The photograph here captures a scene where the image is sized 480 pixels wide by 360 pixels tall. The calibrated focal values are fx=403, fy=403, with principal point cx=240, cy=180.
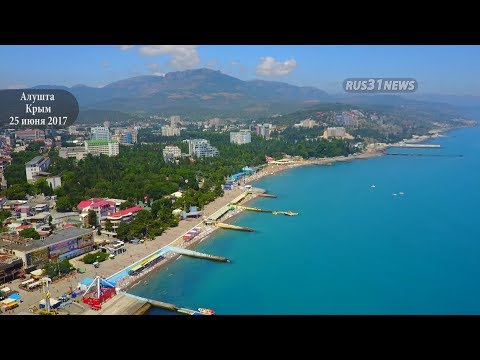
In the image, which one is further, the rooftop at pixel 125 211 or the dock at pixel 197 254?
the rooftop at pixel 125 211

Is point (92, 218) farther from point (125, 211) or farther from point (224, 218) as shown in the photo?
point (224, 218)

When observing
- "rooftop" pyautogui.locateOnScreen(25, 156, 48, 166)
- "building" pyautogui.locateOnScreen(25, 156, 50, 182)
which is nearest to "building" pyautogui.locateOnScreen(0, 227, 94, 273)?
"building" pyautogui.locateOnScreen(25, 156, 50, 182)

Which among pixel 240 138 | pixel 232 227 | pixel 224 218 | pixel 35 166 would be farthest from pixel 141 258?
pixel 240 138

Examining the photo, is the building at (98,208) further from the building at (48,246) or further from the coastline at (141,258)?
the coastline at (141,258)

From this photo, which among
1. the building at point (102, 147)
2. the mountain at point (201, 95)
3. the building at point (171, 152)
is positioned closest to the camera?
the building at point (102, 147)

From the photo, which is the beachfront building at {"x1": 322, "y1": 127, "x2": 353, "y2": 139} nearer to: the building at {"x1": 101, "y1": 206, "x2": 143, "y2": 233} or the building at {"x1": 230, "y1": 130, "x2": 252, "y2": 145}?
the building at {"x1": 230, "y1": 130, "x2": 252, "y2": 145}

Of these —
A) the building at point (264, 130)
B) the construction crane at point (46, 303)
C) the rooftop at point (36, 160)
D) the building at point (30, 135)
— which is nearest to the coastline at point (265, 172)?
the construction crane at point (46, 303)
